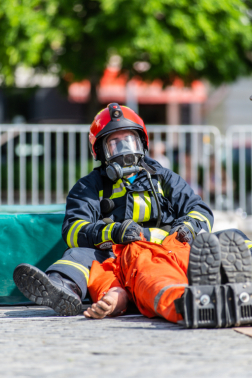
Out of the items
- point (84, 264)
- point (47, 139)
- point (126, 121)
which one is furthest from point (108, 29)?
point (84, 264)

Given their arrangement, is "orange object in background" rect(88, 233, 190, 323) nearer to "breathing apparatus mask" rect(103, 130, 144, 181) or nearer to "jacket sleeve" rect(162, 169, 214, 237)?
"jacket sleeve" rect(162, 169, 214, 237)

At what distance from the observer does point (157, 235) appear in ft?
11.1

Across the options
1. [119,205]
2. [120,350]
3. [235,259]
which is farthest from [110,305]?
[119,205]

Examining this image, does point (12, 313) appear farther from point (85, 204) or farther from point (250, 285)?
point (250, 285)

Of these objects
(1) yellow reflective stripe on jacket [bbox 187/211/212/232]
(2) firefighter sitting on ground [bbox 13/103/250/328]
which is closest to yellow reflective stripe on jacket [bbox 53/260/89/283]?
(2) firefighter sitting on ground [bbox 13/103/250/328]

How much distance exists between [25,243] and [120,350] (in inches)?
65.2

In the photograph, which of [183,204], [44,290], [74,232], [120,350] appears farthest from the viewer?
[183,204]

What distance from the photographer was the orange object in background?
8.78 ft

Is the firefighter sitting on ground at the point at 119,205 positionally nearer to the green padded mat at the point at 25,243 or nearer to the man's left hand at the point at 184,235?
the man's left hand at the point at 184,235

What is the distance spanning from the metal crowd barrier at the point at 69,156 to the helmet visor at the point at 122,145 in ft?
15.5

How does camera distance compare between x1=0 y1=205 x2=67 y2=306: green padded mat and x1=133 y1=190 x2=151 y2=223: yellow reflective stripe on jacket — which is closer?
x1=133 y1=190 x2=151 y2=223: yellow reflective stripe on jacket

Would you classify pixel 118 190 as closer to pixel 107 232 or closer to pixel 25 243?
pixel 107 232

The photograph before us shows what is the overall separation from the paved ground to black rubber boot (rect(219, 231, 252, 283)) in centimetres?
25

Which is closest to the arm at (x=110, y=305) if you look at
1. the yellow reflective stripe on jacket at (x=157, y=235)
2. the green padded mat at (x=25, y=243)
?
the yellow reflective stripe on jacket at (x=157, y=235)
